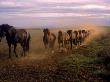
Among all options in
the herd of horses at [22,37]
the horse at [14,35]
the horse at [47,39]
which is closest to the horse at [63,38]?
the herd of horses at [22,37]

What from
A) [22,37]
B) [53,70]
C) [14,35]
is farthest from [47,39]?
[53,70]

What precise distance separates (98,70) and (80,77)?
190 centimetres

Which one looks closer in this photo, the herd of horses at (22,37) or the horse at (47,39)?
the herd of horses at (22,37)

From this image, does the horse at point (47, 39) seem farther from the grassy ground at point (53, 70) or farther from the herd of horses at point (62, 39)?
the grassy ground at point (53, 70)

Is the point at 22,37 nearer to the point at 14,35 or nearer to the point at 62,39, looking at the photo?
the point at 14,35

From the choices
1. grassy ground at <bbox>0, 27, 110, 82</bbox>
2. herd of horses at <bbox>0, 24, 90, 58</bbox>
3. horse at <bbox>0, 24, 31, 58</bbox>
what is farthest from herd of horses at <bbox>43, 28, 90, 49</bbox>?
grassy ground at <bbox>0, 27, 110, 82</bbox>

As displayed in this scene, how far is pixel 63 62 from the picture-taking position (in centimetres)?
2295

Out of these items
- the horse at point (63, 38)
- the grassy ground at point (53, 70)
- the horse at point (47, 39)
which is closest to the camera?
the grassy ground at point (53, 70)

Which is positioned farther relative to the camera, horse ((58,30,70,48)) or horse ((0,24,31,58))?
horse ((58,30,70,48))

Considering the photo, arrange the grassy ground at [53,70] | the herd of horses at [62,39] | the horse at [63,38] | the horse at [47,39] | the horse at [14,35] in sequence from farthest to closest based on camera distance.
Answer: the horse at [63,38] < the herd of horses at [62,39] < the horse at [47,39] < the horse at [14,35] < the grassy ground at [53,70]

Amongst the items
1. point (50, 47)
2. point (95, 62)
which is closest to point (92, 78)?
point (95, 62)

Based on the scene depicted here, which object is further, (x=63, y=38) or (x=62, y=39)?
(x=63, y=38)

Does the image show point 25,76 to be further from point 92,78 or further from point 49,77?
point 92,78

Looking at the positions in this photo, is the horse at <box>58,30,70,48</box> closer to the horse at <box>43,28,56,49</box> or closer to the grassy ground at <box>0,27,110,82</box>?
the horse at <box>43,28,56,49</box>
